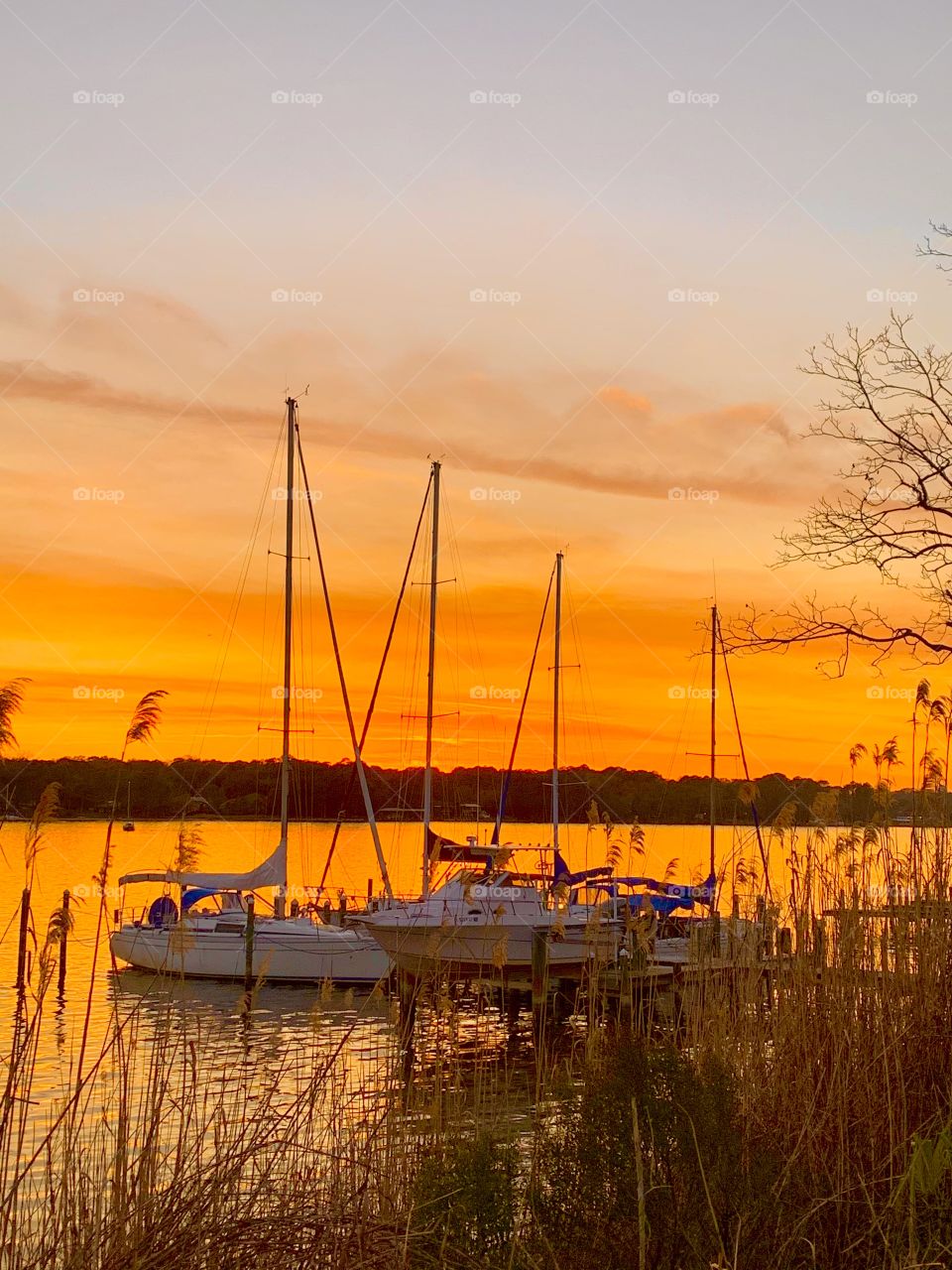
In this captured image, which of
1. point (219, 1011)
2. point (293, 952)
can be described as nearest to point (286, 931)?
point (293, 952)

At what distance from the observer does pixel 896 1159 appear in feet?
20.5

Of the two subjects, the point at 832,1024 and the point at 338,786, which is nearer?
the point at 832,1024

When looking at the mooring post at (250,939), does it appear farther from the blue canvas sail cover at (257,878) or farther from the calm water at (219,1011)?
the calm water at (219,1011)

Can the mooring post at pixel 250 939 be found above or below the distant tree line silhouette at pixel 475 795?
below

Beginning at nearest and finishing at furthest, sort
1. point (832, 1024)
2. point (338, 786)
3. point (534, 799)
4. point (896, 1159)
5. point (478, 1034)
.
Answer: point (896, 1159)
point (832, 1024)
point (478, 1034)
point (534, 799)
point (338, 786)

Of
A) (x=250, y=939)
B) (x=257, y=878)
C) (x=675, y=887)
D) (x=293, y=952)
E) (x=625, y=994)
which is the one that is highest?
(x=675, y=887)

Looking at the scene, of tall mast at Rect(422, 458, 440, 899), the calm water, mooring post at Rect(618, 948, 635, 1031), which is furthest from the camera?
tall mast at Rect(422, 458, 440, 899)

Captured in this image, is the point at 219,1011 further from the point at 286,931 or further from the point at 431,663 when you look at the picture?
the point at 431,663

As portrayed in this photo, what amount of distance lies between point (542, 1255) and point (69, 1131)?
6.72 ft

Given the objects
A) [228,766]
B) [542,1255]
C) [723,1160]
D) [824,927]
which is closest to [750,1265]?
[723,1160]

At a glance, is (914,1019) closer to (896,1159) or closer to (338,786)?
(896,1159)

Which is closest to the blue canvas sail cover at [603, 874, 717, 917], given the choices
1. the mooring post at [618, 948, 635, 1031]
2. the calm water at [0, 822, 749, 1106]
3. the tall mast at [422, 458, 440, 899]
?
the calm water at [0, 822, 749, 1106]

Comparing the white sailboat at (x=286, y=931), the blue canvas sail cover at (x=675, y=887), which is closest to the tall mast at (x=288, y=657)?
the white sailboat at (x=286, y=931)

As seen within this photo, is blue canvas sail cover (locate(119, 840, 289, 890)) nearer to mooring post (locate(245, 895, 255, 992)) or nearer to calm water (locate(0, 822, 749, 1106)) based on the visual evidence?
mooring post (locate(245, 895, 255, 992))
